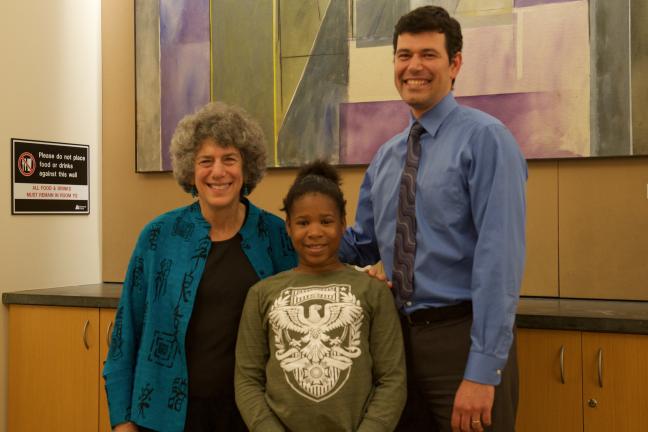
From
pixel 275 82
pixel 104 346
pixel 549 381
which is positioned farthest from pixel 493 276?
pixel 104 346

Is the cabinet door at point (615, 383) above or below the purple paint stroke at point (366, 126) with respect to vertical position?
below

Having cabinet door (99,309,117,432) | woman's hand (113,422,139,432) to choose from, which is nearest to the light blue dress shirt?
woman's hand (113,422,139,432)

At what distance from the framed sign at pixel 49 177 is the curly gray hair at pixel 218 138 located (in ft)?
4.74

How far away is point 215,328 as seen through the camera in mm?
1898

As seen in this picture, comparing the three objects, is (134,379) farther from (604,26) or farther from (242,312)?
(604,26)

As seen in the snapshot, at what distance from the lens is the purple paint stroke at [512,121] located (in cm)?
269

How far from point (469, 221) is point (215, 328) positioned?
0.71 meters

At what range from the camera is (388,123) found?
2963 mm

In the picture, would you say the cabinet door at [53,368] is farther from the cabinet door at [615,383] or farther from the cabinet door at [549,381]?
the cabinet door at [615,383]

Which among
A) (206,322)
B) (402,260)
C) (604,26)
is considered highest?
(604,26)

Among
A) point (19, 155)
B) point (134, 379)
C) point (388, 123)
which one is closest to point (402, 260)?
point (134, 379)

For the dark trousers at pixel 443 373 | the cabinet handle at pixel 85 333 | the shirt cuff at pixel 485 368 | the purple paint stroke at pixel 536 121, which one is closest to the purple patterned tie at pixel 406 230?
the dark trousers at pixel 443 373

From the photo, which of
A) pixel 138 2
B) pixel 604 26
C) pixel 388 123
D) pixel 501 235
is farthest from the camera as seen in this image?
pixel 138 2

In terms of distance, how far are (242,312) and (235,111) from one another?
0.56 meters
